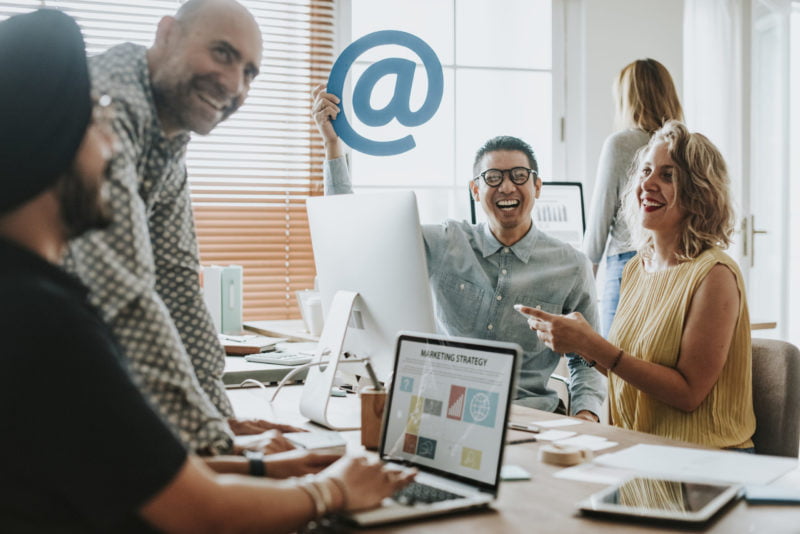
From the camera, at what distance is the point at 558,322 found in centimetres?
167

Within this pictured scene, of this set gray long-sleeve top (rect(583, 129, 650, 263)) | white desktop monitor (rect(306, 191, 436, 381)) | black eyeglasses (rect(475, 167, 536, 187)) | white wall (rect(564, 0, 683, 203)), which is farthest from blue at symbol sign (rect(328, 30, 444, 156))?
white wall (rect(564, 0, 683, 203))

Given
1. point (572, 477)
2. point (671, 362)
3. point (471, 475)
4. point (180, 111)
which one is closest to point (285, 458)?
point (471, 475)

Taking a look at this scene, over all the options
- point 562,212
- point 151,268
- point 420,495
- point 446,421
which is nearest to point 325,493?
point 420,495

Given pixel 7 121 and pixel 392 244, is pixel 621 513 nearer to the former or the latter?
pixel 392 244

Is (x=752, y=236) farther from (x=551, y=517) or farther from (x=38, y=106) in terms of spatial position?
(x=38, y=106)

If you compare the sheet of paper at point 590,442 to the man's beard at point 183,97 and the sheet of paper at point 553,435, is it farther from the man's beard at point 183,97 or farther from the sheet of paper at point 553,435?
the man's beard at point 183,97

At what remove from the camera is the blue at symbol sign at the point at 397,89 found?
2.06m

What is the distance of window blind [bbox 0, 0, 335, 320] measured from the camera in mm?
3725

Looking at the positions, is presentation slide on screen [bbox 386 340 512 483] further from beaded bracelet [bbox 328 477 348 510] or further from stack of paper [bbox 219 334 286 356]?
stack of paper [bbox 219 334 286 356]

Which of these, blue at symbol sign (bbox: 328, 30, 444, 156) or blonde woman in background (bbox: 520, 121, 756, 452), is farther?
blue at symbol sign (bbox: 328, 30, 444, 156)

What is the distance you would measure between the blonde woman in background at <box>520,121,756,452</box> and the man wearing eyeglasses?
0.21m

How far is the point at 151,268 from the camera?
3.55 feet

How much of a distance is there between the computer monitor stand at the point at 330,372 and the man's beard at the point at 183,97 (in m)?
0.53

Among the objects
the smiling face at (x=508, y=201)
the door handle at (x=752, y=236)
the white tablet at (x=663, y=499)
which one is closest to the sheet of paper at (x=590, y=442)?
the white tablet at (x=663, y=499)
